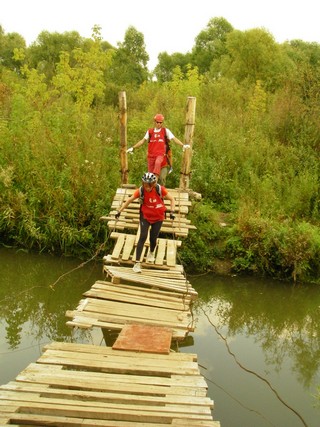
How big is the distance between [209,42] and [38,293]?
31250mm

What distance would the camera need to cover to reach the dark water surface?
5.86 meters

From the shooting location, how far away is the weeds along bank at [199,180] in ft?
32.3

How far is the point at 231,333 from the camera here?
304 inches

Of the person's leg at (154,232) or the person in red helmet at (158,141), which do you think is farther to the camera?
the person in red helmet at (158,141)

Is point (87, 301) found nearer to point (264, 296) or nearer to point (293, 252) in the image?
point (264, 296)

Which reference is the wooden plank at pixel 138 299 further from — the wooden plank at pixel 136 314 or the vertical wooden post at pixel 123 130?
the vertical wooden post at pixel 123 130

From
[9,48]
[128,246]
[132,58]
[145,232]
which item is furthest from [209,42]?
[145,232]

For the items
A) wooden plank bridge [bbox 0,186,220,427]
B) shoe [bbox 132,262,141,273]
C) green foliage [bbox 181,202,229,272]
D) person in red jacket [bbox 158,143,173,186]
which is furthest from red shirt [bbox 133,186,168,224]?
green foliage [bbox 181,202,229,272]

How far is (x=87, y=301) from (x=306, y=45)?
121ft

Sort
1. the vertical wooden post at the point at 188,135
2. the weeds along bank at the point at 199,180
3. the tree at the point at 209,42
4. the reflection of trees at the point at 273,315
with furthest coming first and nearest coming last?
the tree at the point at 209,42 < the vertical wooden post at the point at 188,135 < the weeds along bank at the point at 199,180 < the reflection of trees at the point at 273,315

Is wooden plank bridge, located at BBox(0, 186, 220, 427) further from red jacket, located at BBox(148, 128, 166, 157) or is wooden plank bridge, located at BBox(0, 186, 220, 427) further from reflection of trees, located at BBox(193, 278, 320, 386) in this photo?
red jacket, located at BBox(148, 128, 166, 157)

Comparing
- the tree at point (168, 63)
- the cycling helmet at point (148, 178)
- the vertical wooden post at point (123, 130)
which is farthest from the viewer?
the tree at point (168, 63)

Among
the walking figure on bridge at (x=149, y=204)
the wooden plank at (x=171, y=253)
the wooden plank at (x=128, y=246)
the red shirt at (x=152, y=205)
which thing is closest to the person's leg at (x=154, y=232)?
the walking figure on bridge at (x=149, y=204)

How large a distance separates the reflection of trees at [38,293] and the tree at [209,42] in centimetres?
2754
